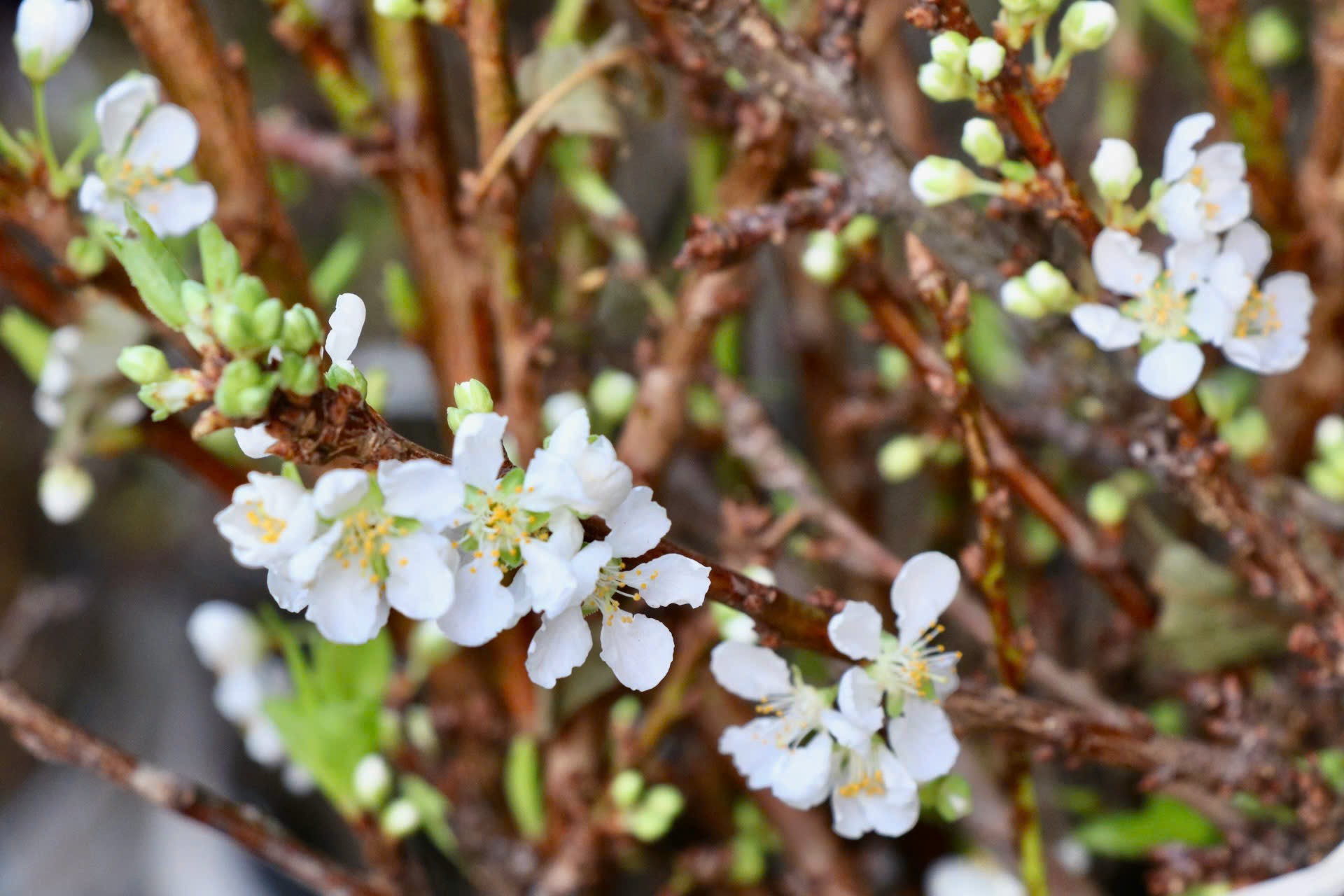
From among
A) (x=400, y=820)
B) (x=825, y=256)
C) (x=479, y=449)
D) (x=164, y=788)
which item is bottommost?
(x=400, y=820)

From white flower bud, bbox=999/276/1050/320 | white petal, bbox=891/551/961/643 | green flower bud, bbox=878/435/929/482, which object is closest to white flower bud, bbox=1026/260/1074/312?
white flower bud, bbox=999/276/1050/320

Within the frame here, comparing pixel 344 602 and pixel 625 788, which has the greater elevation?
pixel 344 602

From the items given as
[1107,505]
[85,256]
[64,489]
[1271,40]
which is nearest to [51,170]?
[85,256]

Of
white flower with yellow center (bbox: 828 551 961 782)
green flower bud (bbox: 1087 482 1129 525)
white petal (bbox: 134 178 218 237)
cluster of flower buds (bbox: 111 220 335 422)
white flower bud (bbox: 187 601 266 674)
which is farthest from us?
white flower bud (bbox: 187 601 266 674)

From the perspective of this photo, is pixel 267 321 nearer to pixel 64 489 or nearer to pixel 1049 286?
pixel 1049 286

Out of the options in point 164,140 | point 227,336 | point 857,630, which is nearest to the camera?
point 227,336

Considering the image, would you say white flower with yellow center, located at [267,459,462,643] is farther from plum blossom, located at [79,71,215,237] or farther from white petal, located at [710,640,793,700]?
plum blossom, located at [79,71,215,237]

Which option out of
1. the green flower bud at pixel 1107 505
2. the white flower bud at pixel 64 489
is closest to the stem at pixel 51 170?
the white flower bud at pixel 64 489
